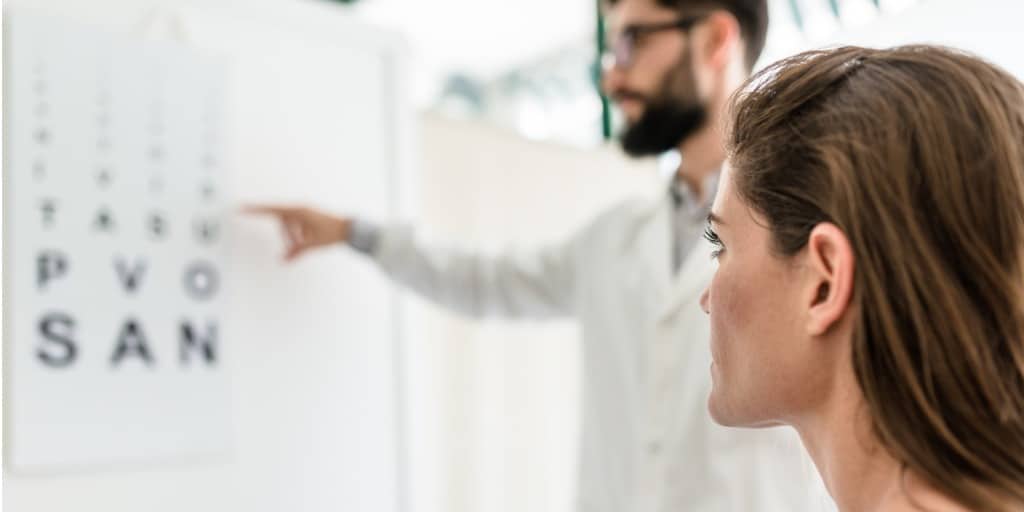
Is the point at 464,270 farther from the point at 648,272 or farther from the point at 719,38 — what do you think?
the point at 719,38

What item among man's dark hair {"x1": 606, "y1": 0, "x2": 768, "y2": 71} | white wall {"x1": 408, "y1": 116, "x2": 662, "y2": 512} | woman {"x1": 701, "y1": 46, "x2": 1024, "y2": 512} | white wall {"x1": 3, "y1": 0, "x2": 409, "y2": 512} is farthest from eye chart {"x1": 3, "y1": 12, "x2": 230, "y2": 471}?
woman {"x1": 701, "y1": 46, "x2": 1024, "y2": 512}

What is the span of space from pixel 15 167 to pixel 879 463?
0.92 meters

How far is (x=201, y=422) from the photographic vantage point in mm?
1179

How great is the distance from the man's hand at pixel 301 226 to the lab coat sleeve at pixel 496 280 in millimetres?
131

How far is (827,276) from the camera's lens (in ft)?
2.01

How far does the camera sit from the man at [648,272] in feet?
3.81

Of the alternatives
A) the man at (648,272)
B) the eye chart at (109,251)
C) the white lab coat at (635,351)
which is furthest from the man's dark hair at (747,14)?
the eye chart at (109,251)

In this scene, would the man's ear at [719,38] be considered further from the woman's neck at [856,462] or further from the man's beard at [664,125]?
the woman's neck at [856,462]

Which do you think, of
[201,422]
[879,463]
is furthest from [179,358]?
[879,463]

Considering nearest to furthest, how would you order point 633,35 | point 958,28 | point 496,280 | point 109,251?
1. point 958,28
2. point 109,251
3. point 633,35
4. point 496,280

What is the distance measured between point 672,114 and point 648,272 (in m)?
0.23

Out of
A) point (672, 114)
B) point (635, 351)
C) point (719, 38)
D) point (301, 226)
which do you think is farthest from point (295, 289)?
point (719, 38)

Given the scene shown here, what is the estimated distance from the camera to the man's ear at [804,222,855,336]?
0.60 meters

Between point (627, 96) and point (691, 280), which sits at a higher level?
point (627, 96)
